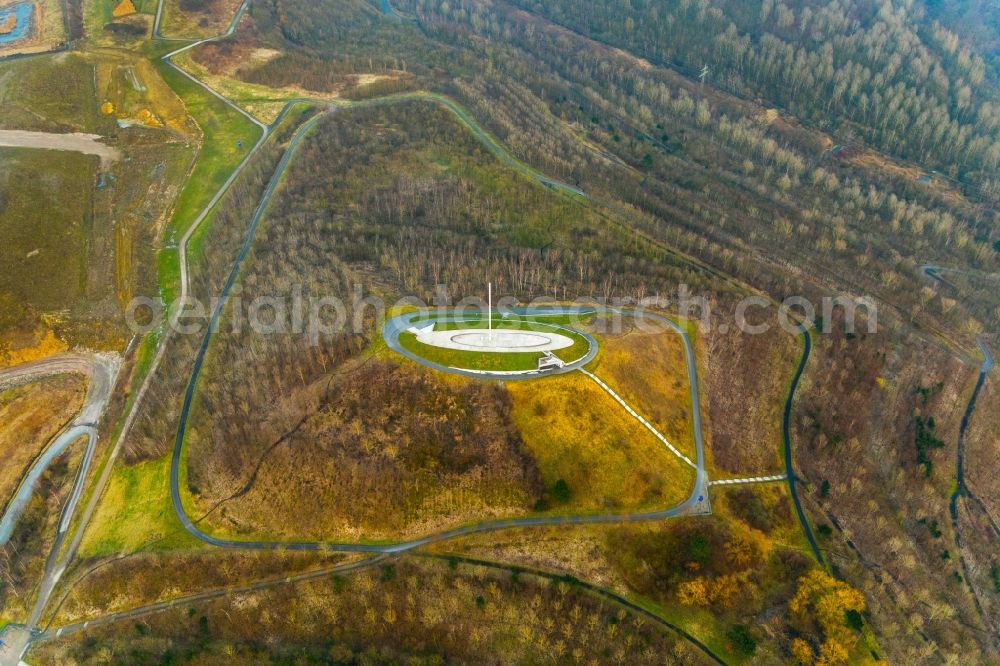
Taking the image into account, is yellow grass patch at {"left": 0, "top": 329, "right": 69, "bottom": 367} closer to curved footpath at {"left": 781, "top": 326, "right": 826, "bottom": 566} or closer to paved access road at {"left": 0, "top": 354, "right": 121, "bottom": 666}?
paved access road at {"left": 0, "top": 354, "right": 121, "bottom": 666}

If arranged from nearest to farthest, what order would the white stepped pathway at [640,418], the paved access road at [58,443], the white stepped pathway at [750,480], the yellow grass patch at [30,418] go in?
the paved access road at [58,443] → the white stepped pathway at [750,480] → the white stepped pathway at [640,418] → the yellow grass patch at [30,418]

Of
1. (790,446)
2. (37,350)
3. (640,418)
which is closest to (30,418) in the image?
(37,350)

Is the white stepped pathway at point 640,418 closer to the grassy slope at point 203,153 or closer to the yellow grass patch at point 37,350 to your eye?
the grassy slope at point 203,153

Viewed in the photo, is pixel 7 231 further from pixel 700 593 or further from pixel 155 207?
pixel 700 593

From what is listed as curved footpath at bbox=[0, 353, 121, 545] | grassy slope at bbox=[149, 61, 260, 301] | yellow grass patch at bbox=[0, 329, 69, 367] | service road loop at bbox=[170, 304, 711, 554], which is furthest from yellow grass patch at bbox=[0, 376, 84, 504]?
grassy slope at bbox=[149, 61, 260, 301]

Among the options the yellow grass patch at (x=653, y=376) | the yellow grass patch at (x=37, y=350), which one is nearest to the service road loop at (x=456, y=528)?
the yellow grass patch at (x=653, y=376)

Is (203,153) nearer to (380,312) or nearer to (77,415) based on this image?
(77,415)

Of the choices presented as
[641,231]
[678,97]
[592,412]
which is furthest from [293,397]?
[678,97]

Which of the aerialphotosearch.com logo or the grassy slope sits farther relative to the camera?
the grassy slope
